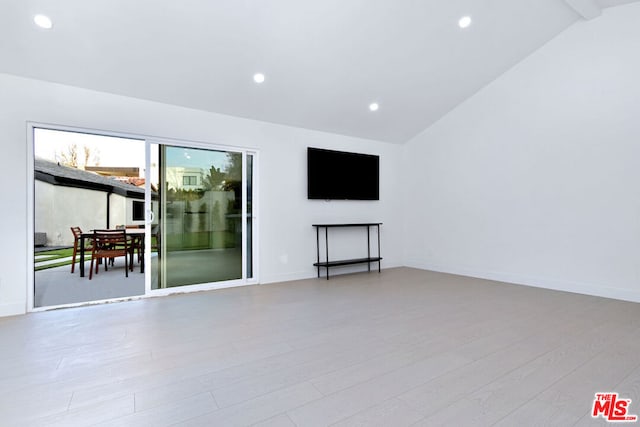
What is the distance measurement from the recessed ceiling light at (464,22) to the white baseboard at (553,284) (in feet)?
11.3

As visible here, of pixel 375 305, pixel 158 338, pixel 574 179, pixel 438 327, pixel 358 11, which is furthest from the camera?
pixel 574 179

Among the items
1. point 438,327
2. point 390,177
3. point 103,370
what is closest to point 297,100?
point 390,177

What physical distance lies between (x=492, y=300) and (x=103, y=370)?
3835 millimetres

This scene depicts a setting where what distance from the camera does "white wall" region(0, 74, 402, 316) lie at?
3268 mm

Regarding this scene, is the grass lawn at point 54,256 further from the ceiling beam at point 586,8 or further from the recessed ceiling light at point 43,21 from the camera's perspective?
the ceiling beam at point 586,8

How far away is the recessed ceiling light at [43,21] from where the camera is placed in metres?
2.79

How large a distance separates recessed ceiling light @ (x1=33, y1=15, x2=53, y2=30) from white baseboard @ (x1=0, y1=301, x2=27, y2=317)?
8.74ft

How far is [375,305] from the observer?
12.0 feet

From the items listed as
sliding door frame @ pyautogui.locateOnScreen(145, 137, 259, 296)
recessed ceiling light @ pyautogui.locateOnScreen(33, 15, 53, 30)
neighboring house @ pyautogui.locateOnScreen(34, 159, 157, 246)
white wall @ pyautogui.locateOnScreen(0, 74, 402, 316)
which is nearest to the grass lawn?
neighboring house @ pyautogui.locateOnScreen(34, 159, 157, 246)

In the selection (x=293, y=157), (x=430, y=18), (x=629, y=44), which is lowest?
(x=293, y=157)

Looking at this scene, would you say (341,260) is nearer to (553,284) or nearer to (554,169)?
(553,284)

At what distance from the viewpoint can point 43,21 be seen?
283 cm

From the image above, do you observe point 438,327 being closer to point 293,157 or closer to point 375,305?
point 375,305

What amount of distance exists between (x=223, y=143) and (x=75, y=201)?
19.9ft
